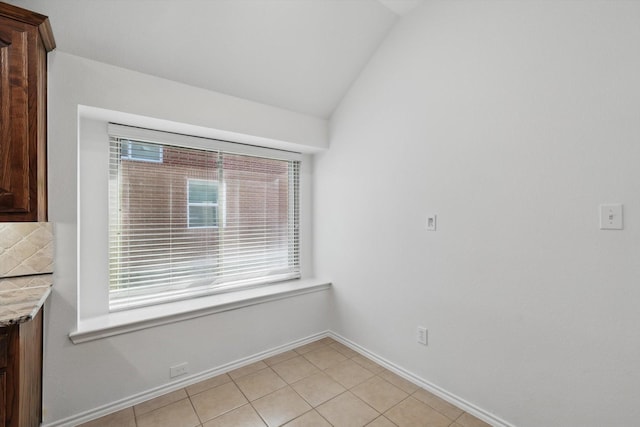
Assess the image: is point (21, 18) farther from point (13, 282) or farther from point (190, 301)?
point (190, 301)

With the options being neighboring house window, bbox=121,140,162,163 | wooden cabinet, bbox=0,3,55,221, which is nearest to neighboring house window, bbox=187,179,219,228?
neighboring house window, bbox=121,140,162,163

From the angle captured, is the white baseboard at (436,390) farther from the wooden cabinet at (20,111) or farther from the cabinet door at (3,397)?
the wooden cabinet at (20,111)

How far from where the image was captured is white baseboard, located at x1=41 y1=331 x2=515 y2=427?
71.7 inches

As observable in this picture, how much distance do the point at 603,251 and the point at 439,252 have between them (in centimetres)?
86

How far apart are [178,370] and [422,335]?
1.85m

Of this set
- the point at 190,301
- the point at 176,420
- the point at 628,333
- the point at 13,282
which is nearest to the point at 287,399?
the point at 176,420

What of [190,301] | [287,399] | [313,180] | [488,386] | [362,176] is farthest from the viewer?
[313,180]

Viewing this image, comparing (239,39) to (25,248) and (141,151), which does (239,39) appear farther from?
(25,248)

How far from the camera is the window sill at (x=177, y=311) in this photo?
1893mm

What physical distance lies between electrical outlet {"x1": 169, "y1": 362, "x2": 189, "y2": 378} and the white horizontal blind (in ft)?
1.74

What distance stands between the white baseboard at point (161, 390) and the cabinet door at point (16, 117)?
1.33 meters

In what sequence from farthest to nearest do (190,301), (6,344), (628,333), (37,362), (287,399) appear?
(190,301) < (287,399) < (37,362) < (628,333) < (6,344)

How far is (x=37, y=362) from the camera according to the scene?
165 centimetres

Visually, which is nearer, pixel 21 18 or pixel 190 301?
pixel 21 18
